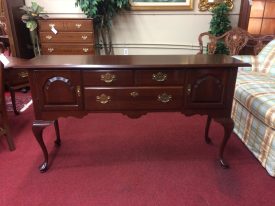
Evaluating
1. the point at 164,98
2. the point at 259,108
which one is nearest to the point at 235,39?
the point at 259,108

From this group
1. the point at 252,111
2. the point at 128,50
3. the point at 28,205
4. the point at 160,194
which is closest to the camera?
the point at 28,205

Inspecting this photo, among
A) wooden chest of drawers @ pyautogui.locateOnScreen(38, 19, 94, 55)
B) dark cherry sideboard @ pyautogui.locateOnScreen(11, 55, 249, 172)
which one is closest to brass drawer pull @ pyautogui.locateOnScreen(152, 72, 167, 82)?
dark cherry sideboard @ pyautogui.locateOnScreen(11, 55, 249, 172)

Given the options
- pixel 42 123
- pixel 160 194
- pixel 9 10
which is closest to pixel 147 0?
pixel 9 10

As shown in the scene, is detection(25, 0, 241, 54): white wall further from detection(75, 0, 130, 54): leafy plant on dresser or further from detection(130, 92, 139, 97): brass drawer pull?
detection(130, 92, 139, 97): brass drawer pull

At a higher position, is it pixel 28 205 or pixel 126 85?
pixel 126 85

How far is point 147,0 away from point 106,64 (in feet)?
9.22

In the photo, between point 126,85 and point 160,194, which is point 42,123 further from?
point 160,194

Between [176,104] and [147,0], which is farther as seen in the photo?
[147,0]

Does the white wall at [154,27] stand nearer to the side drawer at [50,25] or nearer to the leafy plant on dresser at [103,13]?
the leafy plant on dresser at [103,13]

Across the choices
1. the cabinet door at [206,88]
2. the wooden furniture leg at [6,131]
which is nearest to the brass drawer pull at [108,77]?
the cabinet door at [206,88]

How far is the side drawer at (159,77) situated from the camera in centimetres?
169

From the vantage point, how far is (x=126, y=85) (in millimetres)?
1715

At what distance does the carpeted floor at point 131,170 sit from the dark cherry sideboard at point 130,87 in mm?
490

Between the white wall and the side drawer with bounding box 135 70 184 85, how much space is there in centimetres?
276
